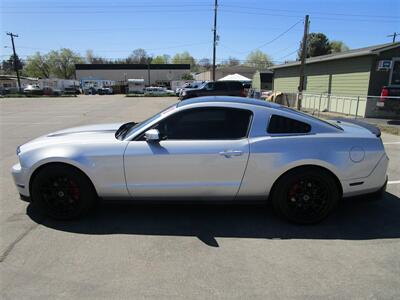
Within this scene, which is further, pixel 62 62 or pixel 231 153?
pixel 62 62

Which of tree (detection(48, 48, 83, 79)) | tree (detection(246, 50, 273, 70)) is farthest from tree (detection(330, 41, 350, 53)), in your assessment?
tree (detection(48, 48, 83, 79))

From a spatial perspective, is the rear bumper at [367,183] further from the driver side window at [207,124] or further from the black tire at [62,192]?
the black tire at [62,192]

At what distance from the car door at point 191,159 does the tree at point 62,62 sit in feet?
366

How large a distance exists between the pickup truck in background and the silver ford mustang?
37.2 ft

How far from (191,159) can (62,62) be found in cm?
11202

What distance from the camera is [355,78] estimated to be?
16.0 meters

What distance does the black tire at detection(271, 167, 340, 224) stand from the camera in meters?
3.63

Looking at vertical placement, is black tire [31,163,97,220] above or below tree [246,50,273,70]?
below

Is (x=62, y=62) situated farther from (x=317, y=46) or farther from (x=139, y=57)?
(x=317, y=46)

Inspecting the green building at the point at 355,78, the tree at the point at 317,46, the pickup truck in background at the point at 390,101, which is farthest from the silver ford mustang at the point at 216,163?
the tree at the point at 317,46

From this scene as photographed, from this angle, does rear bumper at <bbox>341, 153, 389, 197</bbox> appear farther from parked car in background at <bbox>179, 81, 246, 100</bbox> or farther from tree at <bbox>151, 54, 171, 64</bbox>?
tree at <bbox>151, 54, 171, 64</bbox>

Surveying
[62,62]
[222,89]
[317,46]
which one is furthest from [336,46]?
[62,62]

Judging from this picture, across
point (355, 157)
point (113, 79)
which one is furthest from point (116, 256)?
point (113, 79)

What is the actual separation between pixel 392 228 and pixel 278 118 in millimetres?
1881
